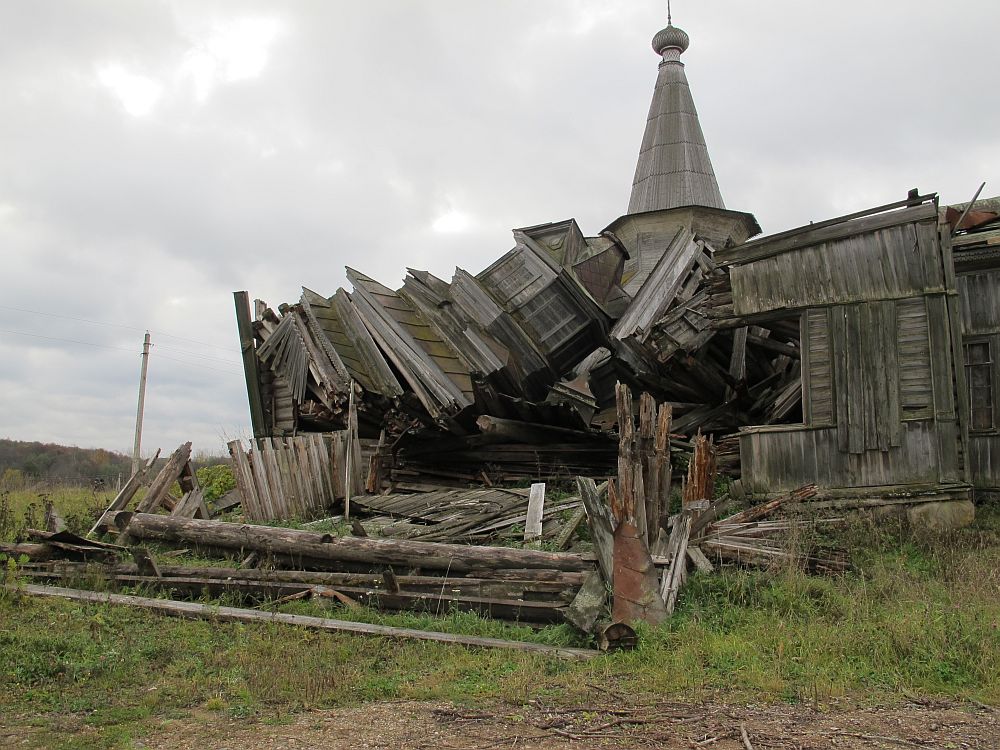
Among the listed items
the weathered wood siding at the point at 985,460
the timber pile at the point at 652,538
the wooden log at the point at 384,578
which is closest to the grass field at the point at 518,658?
the timber pile at the point at 652,538

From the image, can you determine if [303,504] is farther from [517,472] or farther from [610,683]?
[610,683]

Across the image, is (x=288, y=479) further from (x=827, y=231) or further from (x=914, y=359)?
(x=914, y=359)

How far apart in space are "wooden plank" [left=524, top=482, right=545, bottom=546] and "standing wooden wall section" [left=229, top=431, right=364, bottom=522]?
3.58 metres

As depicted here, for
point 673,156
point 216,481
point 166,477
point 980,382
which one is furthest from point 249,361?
point 673,156

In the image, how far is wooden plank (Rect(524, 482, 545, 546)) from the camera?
11312 mm

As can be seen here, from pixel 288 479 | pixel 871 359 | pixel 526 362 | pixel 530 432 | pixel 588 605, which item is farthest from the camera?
pixel 526 362

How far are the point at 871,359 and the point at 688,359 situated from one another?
3677mm

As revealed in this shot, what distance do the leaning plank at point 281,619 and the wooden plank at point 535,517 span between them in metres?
3.12

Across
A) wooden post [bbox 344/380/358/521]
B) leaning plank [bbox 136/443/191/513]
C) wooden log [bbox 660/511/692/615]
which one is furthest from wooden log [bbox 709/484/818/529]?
leaning plank [bbox 136/443/191/513]

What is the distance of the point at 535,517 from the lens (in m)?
12.0

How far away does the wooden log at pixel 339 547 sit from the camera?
9.87 m

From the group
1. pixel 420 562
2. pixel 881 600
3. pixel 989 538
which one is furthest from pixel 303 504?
pixel 989 538

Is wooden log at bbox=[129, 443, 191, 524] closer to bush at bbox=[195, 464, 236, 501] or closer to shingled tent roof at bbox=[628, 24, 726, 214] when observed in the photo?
bush at bbox=[195, 464, 236, 501]

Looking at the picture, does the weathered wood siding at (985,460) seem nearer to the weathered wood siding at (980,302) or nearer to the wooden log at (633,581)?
the weathered wood siding at (980,302)
